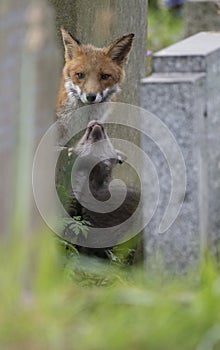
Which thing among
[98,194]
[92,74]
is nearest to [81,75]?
[92,74]

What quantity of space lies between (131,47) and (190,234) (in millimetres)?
2257

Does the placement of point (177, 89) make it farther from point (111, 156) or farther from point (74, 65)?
point (74, 65)

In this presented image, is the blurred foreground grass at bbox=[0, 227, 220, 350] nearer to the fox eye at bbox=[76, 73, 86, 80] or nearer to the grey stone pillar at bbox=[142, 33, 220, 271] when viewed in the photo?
the grey stone pillar at bbox=[142, 33, 220, 271]

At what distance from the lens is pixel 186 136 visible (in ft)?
16.4

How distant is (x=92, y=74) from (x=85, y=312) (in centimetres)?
324

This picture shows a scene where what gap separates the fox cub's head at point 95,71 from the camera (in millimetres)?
6957

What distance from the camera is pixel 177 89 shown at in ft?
16.3

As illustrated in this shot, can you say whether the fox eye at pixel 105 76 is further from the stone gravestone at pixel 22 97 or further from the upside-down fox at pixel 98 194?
the stone gravestone at pixel 22 97

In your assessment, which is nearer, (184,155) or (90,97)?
(184,155)

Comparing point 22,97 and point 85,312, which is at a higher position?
point 22,97

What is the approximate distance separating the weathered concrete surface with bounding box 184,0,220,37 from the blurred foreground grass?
9.27 ft

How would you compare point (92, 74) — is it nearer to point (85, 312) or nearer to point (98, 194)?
point (98, 194)

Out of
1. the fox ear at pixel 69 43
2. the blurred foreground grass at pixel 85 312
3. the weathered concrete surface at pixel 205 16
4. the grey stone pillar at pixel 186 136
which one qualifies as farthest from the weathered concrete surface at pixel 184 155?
the weathered concrete surface at pixel 205 16

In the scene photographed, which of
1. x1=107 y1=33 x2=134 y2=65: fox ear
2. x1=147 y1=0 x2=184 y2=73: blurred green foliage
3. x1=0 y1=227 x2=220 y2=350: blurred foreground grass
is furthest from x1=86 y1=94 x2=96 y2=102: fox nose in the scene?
x1=147 y1=0 x2=184 y2=73: blurred green foliage
